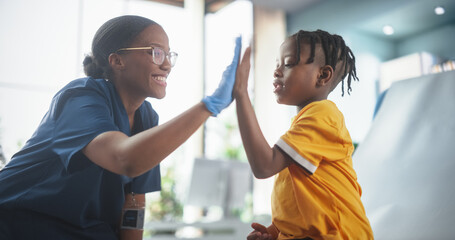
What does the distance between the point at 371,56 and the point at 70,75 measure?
4.03 metres

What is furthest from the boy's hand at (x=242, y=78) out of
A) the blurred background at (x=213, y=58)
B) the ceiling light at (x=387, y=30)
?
the ceiling light at (x=387, y=30)

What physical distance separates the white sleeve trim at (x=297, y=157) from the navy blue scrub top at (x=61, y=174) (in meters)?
0.41

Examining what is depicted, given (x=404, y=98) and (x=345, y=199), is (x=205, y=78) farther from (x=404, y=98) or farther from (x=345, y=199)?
(x=345, y=199)

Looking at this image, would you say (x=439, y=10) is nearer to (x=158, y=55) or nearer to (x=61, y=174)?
(x=158, y=55)

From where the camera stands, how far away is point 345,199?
1.01 metres

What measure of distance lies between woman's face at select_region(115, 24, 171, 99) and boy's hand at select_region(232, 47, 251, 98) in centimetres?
25

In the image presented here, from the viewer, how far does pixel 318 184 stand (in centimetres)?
101

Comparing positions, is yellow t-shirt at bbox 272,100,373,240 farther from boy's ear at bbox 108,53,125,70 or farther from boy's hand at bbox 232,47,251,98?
boy's ear at bbox 108,53,125,70

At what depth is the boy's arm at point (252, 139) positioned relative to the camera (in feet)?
3.14

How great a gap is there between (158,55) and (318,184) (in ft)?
1.78

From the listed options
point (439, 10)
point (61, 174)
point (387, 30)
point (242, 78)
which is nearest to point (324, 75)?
point (242, 78)

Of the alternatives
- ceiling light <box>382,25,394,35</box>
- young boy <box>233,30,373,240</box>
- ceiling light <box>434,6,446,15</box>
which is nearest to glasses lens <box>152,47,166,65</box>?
young boy <box>233,30,373,240</box>

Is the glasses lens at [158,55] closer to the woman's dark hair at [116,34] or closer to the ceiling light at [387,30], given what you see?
the woman's dark hair at [116,34]

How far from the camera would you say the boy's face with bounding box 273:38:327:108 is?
44.5 inches
